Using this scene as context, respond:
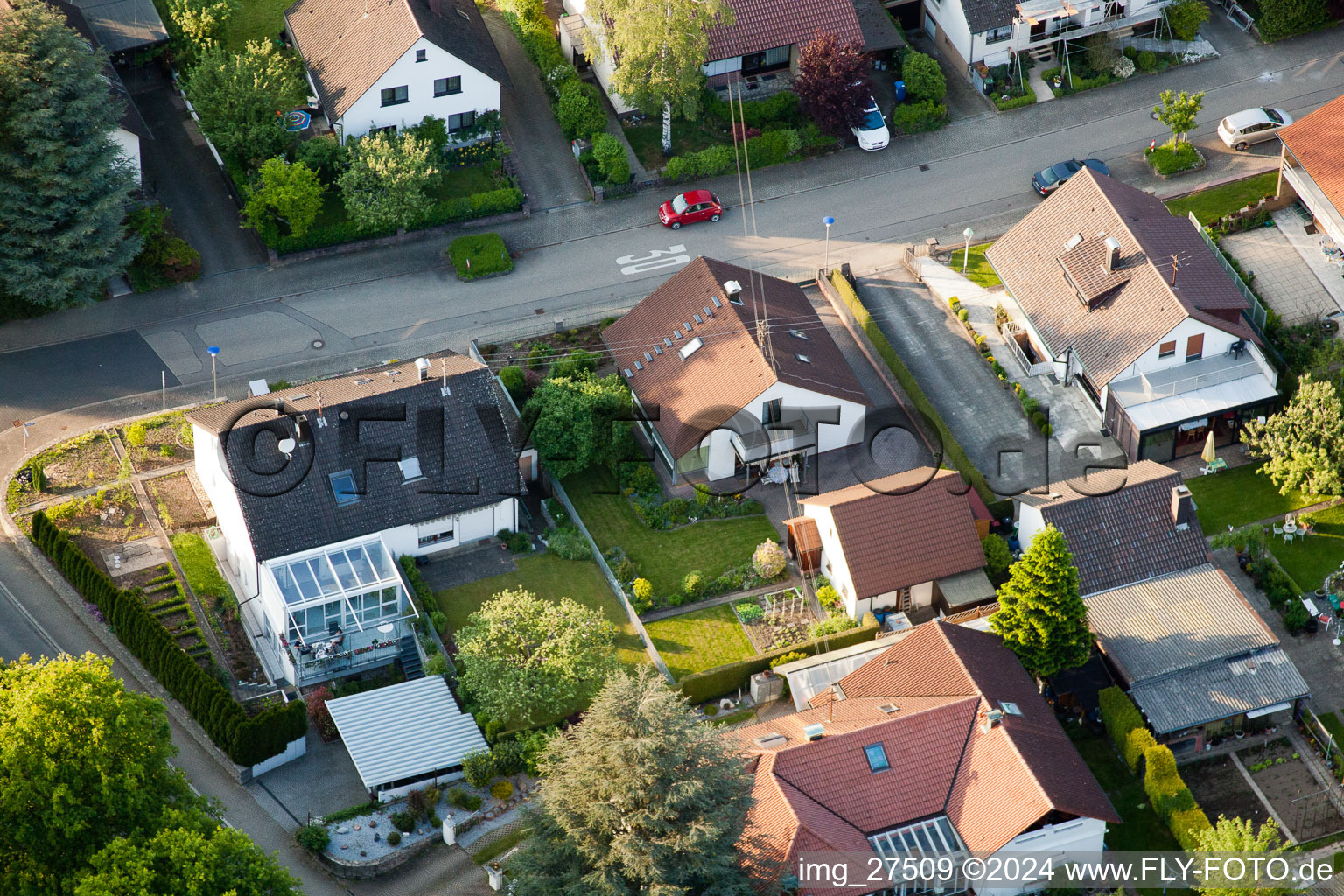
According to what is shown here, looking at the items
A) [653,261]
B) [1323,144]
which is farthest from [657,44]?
[1323,144]

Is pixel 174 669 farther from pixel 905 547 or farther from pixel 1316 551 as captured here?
pixel 1316 551

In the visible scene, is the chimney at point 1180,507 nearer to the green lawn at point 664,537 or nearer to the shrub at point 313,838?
the green lawn at point 664,537

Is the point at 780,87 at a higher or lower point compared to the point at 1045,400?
higher

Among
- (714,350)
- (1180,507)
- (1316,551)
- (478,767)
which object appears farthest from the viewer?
(714,350)

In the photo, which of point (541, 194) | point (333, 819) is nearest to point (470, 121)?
point (541, 194)

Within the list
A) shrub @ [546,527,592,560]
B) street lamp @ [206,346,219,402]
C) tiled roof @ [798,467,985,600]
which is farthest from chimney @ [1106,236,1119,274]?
street lamp @ [206,346,219,402]

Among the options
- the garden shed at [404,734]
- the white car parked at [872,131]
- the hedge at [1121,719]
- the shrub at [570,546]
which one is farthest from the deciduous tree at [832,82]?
the garden shed at [404,734]

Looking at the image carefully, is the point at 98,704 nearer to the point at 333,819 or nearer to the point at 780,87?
the point at 333,819
